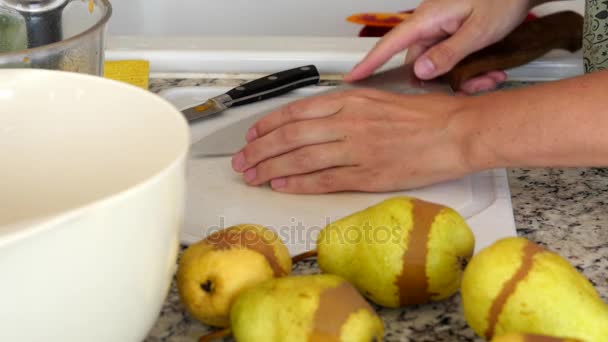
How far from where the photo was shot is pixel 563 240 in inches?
29.2

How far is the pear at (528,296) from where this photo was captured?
516mm

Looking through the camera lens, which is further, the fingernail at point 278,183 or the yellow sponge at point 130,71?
the yellow sponge at point 130,71

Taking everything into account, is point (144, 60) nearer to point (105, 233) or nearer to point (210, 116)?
point (210, 116)

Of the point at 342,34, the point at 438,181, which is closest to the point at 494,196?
the point at 438,181

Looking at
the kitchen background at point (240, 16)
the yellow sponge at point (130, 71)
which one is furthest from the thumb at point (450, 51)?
the kitchen background at point (240, 16)

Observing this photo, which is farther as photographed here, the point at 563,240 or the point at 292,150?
the point at 292,150

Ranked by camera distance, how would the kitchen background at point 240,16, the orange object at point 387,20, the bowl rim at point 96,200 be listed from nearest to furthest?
the bowl rim at point 96,200 < the orange object at point 387,20 < the kitchen background at point 240,16

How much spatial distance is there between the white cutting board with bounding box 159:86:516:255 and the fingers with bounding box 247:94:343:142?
0.22 feet

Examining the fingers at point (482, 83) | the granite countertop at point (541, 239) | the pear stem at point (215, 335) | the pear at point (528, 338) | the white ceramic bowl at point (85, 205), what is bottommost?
the granite countertop at point (541, 239)

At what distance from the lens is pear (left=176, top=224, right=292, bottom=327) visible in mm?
562

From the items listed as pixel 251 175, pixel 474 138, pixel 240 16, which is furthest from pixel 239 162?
pixel 240 16

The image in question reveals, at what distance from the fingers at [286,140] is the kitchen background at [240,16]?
1.42 meters

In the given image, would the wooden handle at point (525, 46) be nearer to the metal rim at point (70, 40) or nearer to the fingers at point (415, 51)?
the fingers at point (415, 51)

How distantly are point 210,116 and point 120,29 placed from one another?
1.42m
